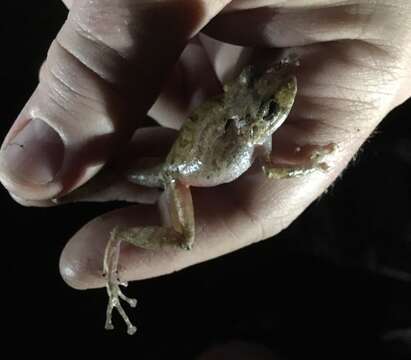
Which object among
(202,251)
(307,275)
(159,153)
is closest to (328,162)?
(202,251)

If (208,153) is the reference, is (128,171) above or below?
below

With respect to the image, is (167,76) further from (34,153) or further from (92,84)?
(34,153)

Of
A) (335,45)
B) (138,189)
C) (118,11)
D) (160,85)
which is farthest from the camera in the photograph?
(138,189)

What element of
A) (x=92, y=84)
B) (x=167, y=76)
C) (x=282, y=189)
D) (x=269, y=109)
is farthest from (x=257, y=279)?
(x=92, y=84)

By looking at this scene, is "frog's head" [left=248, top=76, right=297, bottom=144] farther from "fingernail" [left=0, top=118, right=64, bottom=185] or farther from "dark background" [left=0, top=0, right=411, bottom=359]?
"dark background" [left=0, top=0, right=411, bottom=359]

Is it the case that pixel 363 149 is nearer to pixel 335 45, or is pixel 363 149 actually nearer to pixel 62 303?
pixel 335 45

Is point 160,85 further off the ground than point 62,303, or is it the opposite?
point 160,85

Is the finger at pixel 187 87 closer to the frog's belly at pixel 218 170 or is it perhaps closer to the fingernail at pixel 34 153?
the frog's belly at pixel 218 170
